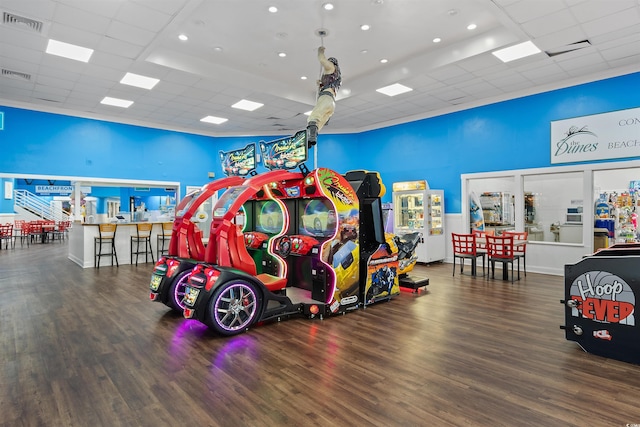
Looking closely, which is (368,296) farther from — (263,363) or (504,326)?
(263,363)

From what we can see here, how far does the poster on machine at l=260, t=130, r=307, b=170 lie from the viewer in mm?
4277

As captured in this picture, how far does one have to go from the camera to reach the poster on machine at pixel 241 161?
5035 millimetres

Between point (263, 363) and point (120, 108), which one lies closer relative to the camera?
point (263, 363)

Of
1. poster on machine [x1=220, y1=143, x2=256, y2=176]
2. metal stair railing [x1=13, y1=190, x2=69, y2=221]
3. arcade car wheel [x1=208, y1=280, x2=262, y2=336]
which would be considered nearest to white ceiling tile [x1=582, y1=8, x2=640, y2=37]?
poster on machine [x1=220, y1=143, x2=256, y2=176]

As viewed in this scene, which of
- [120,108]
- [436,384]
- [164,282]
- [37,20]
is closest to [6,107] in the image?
[120,108]

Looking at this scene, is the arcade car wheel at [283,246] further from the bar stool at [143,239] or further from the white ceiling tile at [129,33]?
the bar stool at [143,239]

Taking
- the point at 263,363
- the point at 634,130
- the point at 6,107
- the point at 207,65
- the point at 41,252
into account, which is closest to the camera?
the point at 263,363

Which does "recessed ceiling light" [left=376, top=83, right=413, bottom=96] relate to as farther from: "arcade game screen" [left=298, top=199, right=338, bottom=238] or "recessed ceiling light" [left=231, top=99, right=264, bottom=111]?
"arcade game screen" [left=298, top=199, right=338, bottom=238]

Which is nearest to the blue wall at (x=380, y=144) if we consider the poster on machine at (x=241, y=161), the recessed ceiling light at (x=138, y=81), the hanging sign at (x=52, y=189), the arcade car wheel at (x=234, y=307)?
the recessed ceiling light at (x=138, y=81)

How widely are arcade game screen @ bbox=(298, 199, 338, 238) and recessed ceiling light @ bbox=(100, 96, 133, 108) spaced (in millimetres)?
5611

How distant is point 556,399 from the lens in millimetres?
2457

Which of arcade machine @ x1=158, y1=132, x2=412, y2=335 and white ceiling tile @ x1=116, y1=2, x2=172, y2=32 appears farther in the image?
white ceiling tile @ x1=116, y1=2, x2=172, y2=32

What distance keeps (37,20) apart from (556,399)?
7.01 metres

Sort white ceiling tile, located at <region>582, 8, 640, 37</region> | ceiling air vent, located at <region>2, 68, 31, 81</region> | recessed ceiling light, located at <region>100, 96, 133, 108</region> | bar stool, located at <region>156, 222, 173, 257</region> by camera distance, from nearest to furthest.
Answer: white ceiling tile, located at <region>582, 8, 640, 37</region>, ceiling air vent, located at <region>2, 68, 31, 81</region>, recessed ceiling light, located at <region>100, 96, 133, 108</region>, bar stool, located at <region>156, 222, 173, 257</region>
